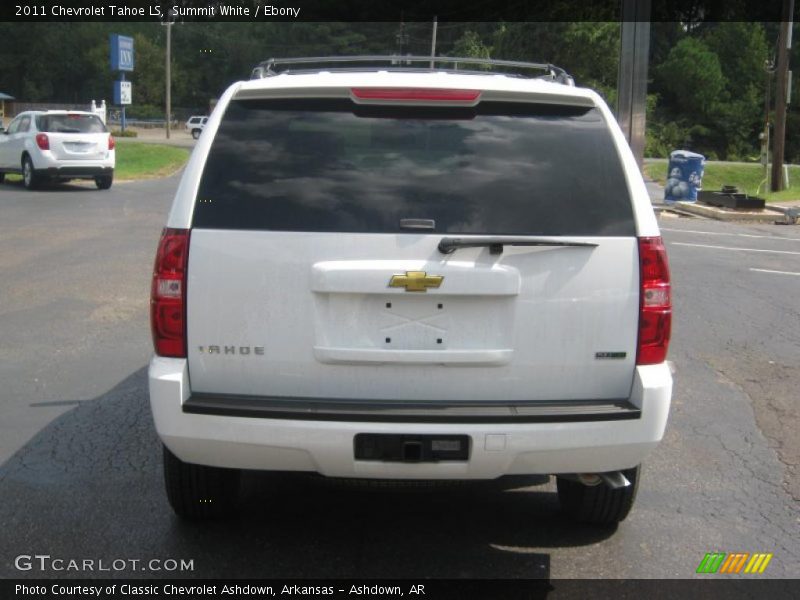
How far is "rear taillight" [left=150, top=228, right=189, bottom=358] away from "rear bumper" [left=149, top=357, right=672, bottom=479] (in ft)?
0.22

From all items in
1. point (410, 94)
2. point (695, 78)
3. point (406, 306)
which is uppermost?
point (695, 78)

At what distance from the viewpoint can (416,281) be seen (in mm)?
3602

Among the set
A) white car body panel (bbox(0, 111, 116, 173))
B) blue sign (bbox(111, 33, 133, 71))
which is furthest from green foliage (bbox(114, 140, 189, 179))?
blue sign (bbox(111, 33, 133, 71))

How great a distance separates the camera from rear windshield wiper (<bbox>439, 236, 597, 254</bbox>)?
3600mm

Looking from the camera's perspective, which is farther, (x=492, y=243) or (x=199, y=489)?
(x=199, y=489)

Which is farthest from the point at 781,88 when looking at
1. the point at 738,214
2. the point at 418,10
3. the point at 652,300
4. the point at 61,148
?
the point at 418,10

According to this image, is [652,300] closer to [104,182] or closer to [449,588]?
[449,588]

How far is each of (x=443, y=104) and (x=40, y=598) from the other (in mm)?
2444

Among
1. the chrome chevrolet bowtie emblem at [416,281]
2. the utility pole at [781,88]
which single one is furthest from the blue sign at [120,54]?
the chrome chevrolet bowtie emblem at [416,281]

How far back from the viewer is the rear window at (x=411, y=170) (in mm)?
3691

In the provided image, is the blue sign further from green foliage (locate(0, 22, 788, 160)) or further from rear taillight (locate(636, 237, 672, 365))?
rear taillight (locate(636, 237, 672, 365))

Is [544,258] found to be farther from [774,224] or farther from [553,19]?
[553,19]

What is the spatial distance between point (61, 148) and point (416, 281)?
20.6 m

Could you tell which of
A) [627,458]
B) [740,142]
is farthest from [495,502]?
[740,142]
